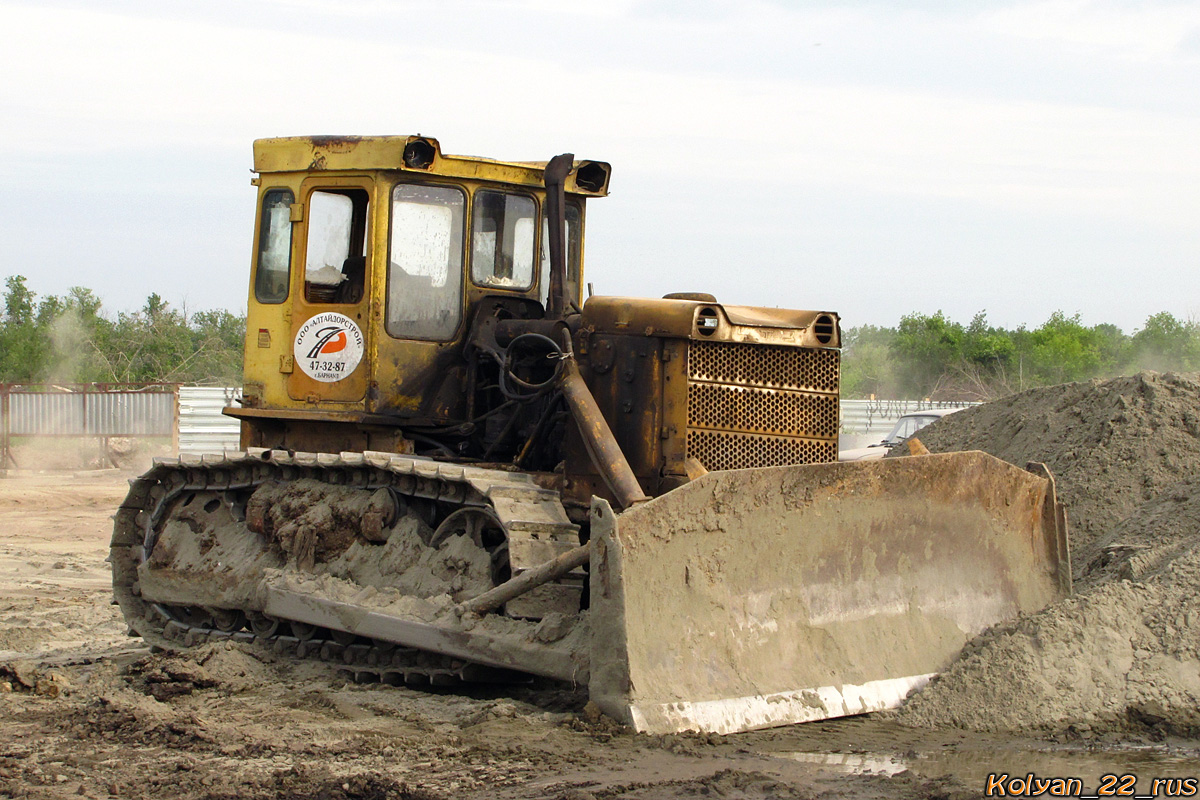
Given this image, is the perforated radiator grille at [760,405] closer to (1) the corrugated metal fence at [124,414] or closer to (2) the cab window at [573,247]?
(2) the cab window at [573,247]

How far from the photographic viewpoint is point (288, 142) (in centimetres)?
775

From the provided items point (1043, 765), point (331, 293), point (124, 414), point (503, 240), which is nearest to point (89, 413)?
point (124, 414)

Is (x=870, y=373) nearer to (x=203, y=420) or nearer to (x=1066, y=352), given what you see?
(x=1066, y=352)

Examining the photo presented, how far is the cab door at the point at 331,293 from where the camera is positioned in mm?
7473

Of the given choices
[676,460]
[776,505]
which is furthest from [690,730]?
[676,460]

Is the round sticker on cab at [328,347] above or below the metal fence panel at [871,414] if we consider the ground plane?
above

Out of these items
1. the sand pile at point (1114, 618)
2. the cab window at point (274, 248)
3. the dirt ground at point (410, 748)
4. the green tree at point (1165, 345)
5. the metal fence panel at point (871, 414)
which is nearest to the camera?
the dirt ground at point (410, 748)

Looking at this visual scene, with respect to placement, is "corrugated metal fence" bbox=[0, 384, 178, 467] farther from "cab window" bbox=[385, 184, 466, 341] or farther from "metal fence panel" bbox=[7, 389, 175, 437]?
"cab window" bbox=[385, 184, 466, 341]

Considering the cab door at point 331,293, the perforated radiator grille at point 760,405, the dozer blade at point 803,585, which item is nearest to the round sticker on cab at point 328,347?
the cab door at point 331,293

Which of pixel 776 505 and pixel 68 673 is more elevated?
pixel 776 505

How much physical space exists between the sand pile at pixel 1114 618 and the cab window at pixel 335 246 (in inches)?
153

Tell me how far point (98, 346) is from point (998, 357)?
87.8 ft

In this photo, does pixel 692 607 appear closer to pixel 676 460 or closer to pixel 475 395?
pixel 676 460

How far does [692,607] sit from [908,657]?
116cm
